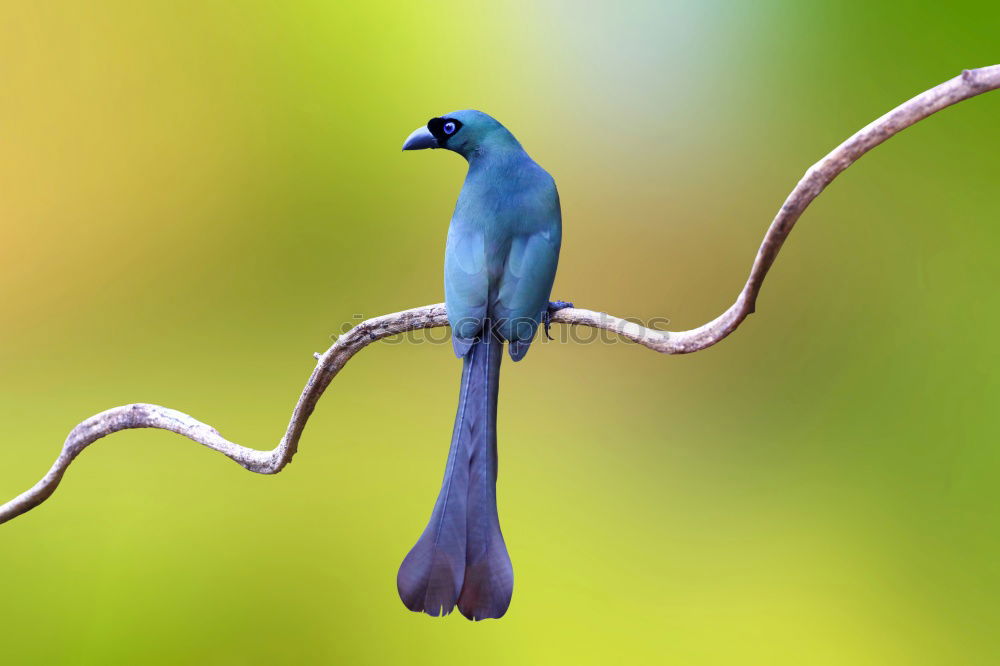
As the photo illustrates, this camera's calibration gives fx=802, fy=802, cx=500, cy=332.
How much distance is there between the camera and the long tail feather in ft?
5.32

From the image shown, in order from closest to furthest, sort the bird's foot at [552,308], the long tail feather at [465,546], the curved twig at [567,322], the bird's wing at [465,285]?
the curved twig at [567,322] → the long tail feather at [465,546] → the bird's wing at [465,285] → the bird's foot at [552,308]

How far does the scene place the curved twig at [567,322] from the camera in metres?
1.40

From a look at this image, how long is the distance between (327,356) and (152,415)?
0.59 m

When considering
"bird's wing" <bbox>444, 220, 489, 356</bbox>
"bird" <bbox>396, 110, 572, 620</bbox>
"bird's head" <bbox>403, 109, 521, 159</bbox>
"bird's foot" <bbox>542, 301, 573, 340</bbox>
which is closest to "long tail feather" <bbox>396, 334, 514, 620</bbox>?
"bird" <bbox>396, 110, 572, 620</bbox>

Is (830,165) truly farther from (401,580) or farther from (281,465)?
(281,465)

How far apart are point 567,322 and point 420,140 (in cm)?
58

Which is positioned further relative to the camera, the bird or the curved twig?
the bird

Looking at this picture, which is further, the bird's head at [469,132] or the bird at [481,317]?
the bird's head at [469,132]

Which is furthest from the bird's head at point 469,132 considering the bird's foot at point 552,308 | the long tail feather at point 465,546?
the long tail feather at point 465,546

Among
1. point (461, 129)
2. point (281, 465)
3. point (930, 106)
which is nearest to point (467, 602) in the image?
point (281, 465)

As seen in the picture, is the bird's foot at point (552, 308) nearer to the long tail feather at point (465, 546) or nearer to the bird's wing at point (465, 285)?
the bird's wing at point (465, 285)

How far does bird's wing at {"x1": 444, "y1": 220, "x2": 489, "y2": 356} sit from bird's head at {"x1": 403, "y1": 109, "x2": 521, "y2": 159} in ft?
0.74

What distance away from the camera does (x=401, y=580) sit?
5.40ft

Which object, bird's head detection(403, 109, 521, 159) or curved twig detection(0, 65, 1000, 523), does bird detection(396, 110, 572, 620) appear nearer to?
bird's head detection(403, 109, 521, 159)
